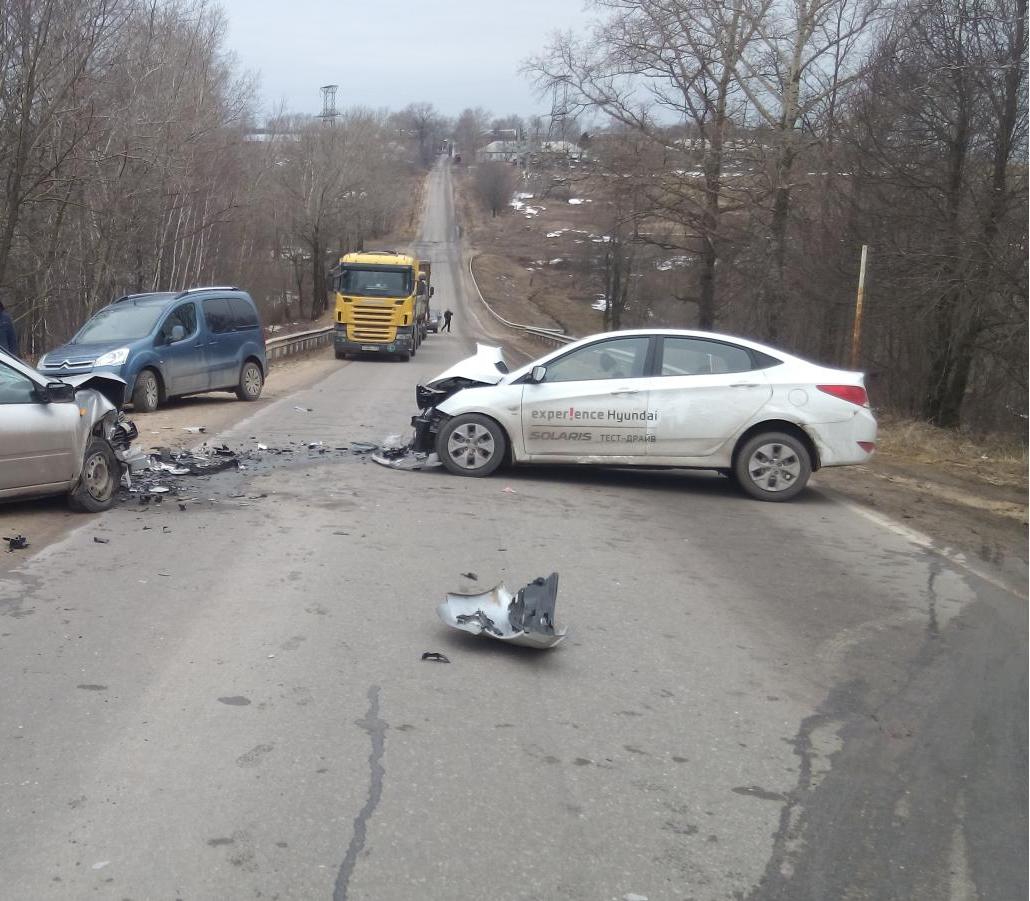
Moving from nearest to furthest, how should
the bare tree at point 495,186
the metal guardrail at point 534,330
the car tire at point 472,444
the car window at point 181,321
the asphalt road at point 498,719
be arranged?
the asphalt road at point 498,719
the car tire at point 472,444
the car window at point 181,321
the metal guardrail at point 534,330
the bare tree at point 495,186

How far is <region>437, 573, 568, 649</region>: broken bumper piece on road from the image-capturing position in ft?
19.2

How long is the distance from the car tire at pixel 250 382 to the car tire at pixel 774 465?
1096 cm

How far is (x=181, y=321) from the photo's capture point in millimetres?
17484

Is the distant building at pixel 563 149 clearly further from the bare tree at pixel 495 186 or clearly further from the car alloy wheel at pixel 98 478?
the bare tree at pixel 495 186

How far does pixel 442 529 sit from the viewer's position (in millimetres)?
8844

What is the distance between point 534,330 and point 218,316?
33656 mm

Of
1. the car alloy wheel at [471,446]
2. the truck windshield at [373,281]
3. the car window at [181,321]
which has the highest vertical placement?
the truck windshield at [373,281]

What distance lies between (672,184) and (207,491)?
747 inches

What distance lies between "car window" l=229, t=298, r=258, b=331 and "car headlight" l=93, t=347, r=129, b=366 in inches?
119

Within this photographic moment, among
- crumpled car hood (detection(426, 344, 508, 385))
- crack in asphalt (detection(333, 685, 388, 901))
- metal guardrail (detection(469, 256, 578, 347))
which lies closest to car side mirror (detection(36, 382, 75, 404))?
crumpled car hood (detection(426, 344, 508, 385))

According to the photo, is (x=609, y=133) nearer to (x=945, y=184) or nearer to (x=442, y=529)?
(x=945, y=184)

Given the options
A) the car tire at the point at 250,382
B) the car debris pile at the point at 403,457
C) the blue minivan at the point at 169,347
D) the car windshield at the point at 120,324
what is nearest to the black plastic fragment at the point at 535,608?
the car debris pile at the point at 403,457

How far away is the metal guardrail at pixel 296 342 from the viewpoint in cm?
3492

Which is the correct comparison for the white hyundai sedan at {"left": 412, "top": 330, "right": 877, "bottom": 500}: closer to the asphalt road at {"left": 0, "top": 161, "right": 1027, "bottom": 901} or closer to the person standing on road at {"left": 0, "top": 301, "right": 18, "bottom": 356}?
the asphalt road at {"left": 0, "top": 161, "right": 1027, "bottom": 901}
